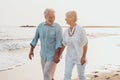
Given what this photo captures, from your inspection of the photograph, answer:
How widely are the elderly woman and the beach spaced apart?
1.36 metres

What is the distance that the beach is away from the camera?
5.48 meters

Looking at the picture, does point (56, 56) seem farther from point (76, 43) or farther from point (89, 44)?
point (89, 44)

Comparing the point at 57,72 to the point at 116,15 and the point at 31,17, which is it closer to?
the point at 31,17

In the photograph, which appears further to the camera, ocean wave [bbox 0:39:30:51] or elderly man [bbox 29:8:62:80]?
ocean wave [bbox 0:39:30:51]

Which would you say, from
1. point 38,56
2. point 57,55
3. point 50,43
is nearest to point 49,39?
point 50,43

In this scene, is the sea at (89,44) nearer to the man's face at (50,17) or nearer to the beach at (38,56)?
the beach at (38,56)

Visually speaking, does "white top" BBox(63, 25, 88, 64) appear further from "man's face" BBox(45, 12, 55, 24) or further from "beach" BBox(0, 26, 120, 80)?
"beach" BBox(0, 26, 120, 80)

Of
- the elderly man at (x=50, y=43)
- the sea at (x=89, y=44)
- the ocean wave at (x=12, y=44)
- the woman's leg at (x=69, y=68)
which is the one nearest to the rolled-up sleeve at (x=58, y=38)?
the elderly man at (x=50, y=43)

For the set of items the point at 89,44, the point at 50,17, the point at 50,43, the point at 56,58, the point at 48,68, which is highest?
the point at 50,17

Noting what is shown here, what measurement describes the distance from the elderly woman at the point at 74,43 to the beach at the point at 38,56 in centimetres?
136

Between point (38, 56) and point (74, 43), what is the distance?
283 centimetres

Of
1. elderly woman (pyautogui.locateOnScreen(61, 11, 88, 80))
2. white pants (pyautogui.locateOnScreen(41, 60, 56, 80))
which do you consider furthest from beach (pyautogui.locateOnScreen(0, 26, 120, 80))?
elderly woman (pyautogui.locateOnScreen(61, 11, 88, 80))

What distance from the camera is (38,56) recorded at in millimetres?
6570

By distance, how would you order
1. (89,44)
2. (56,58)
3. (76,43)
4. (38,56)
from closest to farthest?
1. (76,43)
2. (56,58)
3. (38,56)
4. (89,44)
